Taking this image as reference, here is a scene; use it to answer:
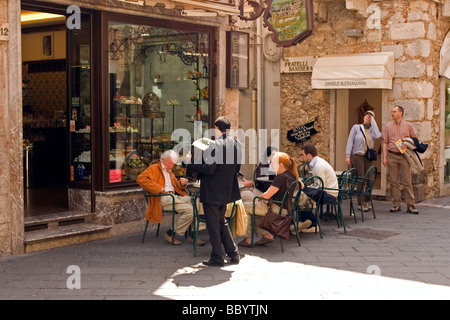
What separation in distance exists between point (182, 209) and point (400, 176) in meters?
4.87

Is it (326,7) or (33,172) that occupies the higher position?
(326,7)

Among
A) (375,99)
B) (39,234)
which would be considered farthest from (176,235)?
(375,99)

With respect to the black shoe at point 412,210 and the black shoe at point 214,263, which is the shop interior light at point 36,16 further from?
the black shoe at point 412,210

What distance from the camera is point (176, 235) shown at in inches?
367

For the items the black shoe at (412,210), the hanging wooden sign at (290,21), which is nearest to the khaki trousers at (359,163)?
the black shoe at (412,210)

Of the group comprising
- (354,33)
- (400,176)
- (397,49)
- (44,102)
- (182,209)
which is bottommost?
(182,209)

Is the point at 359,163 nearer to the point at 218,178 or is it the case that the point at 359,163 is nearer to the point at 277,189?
the point at 277,189

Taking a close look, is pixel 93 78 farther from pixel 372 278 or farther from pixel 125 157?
pixel 372 278

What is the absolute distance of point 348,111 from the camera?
15352 mm

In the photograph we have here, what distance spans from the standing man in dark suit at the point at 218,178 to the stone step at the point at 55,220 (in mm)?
2381

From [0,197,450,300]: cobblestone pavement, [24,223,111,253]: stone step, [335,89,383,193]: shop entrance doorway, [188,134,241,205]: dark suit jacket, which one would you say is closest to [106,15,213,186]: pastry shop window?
[24,223,111,253]: stone step

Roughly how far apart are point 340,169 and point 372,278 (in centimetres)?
757

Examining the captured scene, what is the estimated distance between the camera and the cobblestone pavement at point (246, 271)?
6359mm

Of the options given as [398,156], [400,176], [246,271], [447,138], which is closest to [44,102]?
[398,156]
